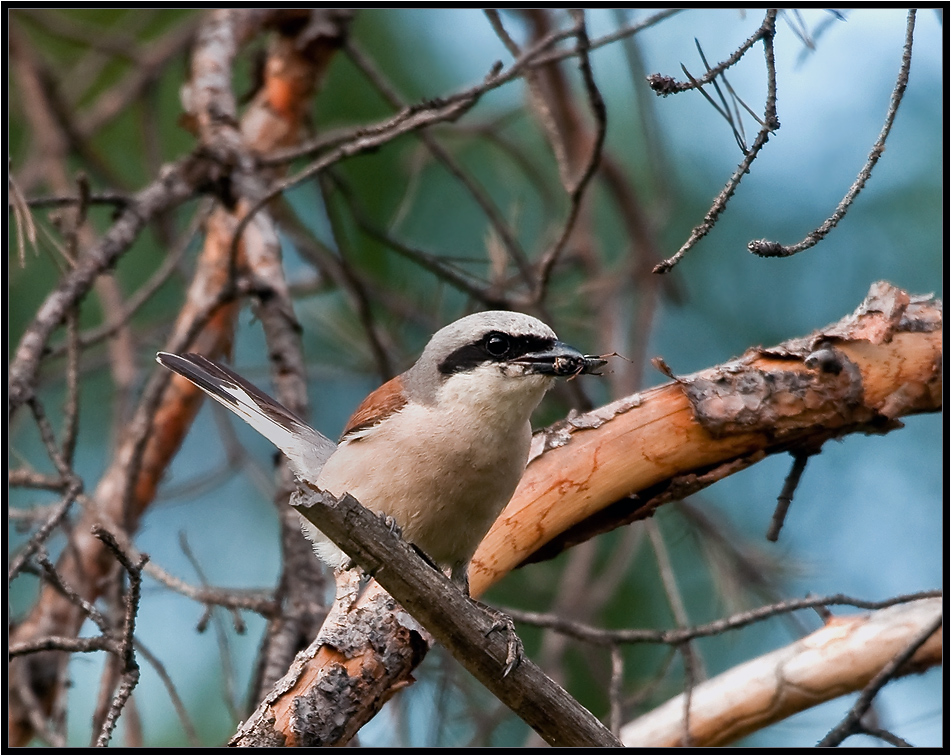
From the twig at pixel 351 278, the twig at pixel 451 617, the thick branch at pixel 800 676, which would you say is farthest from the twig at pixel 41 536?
the thick branch at pixel 800 676

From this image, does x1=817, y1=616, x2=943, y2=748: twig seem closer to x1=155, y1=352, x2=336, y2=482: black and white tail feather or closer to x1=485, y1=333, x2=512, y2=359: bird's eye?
x1=485, y1=333, x2=512, y2=359: bird's eye

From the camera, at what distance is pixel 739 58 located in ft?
6.61

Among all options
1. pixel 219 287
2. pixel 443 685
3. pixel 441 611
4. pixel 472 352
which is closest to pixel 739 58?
pixel 472 352

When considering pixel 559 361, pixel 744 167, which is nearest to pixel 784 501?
pixel 559 361

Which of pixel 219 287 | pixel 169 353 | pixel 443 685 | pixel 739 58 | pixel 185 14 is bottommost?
pixel 443 685

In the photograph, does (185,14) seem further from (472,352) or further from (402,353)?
(472,352)

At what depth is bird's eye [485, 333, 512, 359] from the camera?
9.18 feet

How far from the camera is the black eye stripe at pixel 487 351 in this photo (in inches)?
109

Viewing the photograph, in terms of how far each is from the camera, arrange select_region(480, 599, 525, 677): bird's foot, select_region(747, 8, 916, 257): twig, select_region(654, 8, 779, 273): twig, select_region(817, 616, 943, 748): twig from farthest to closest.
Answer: select_region(817, 616, 943, 748): twig, select_region(480, 599, 525, 677): bird's foot, select_region(747, 8, 916, 257): twig, select_region(654, 8, 779, 273): twig

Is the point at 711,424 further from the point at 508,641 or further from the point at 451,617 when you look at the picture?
the point at 451,617

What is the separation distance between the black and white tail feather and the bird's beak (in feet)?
3.12

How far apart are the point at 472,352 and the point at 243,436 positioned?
292 cm

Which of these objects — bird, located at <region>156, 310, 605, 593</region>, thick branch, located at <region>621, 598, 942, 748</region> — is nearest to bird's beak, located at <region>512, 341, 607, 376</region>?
bird, located at <region>156, 310, 605, 593</region>

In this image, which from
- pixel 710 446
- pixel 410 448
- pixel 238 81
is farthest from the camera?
pixel 238 81
